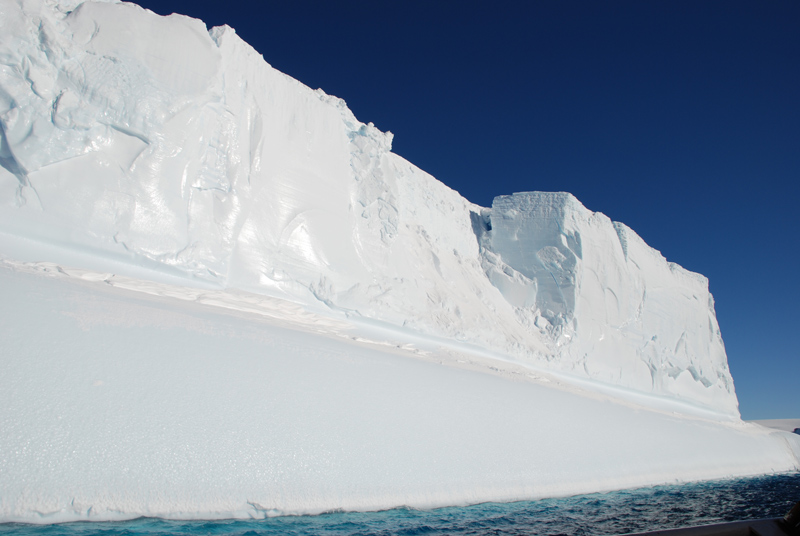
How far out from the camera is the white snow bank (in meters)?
2.74

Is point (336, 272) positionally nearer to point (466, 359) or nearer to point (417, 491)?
point (466, 359)

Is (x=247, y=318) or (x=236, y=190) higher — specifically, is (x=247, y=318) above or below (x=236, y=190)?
below

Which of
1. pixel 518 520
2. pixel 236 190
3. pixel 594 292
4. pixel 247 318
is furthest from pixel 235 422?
pixel 594 292

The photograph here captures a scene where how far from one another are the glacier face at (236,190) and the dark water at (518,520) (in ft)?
16.0

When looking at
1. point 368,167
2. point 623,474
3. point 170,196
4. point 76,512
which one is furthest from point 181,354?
point 368,167

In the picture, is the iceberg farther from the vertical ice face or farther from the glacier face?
the vertical ice face

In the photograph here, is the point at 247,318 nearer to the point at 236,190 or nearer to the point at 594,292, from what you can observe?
the point at 236,190

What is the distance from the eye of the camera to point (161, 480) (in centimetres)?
281

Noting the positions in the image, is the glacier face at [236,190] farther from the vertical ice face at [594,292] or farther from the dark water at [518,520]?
the dark water at [518,520]

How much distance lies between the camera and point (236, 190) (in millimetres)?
8477

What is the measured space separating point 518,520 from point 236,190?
22.5 ft

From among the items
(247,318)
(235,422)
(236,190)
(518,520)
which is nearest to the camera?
(235,422)

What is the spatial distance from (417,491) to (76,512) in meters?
2.23

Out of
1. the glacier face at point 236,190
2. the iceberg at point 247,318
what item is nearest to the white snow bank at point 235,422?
the iceberg at point 247,318
